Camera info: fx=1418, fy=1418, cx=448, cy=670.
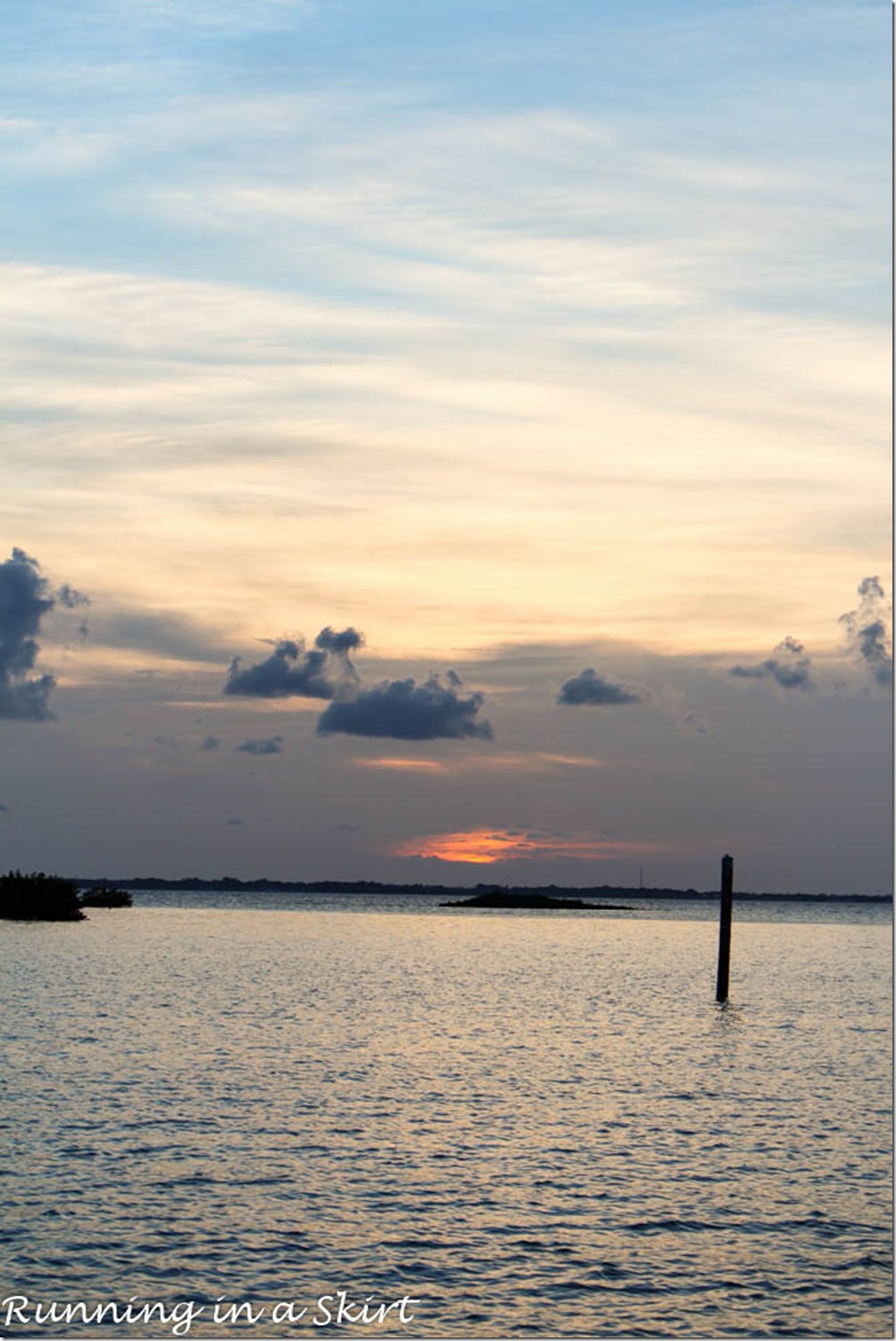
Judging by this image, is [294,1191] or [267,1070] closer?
[294,1191]

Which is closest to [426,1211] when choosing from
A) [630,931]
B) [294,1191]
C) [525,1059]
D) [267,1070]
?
[294,1191]

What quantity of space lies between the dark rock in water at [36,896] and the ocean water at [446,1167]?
76714mm

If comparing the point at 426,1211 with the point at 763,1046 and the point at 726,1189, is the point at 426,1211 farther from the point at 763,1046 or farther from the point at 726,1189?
the point at 763,1046

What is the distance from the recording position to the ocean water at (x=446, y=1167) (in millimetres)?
23453

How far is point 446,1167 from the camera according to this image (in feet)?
107

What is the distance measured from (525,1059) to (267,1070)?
31.8ft

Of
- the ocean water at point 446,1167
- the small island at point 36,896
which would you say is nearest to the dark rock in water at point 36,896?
the small island at point 36,896

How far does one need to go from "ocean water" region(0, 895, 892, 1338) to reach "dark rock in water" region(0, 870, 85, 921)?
76714 millimetres

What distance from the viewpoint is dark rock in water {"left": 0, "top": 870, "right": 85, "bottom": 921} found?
144125mm

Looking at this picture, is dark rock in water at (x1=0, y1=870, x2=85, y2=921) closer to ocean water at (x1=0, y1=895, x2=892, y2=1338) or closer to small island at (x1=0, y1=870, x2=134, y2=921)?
small island at (x1=0, y1=870, x2=134, y2=921)

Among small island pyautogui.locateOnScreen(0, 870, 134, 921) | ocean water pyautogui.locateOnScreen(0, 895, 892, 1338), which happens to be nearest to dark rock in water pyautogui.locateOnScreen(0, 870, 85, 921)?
small island pyautogui.locateOnScreen(0, 870, 134, 921)

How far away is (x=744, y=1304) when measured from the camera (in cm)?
2342

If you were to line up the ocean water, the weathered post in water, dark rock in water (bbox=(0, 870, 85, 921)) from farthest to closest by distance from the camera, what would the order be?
1. dark rock in water (bbox=(0, 870, 85, 921))
2. the weathered post in water
3. the ocean water

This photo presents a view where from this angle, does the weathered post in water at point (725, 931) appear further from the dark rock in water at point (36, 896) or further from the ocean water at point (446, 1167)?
the dark rock in water at point (36, 896)
